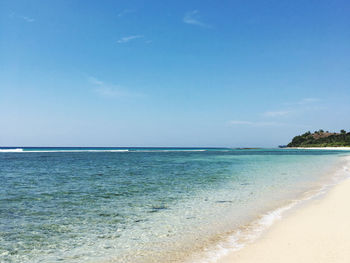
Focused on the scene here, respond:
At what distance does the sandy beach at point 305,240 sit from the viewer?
19.1 ft

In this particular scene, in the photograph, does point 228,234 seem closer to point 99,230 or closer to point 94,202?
point 99,230

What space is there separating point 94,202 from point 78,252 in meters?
5.66

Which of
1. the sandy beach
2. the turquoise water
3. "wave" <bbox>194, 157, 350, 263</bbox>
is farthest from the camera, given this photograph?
the turquoise water

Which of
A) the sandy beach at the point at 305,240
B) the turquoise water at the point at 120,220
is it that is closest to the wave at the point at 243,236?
the sandy beach at the point at 305,240

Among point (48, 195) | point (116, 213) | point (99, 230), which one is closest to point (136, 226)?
point (99, 230)

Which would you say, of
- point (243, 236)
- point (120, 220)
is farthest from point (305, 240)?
point (120, 220)

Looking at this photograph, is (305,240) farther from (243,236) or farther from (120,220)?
(120,220)

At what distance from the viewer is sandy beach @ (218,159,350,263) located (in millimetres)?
5832

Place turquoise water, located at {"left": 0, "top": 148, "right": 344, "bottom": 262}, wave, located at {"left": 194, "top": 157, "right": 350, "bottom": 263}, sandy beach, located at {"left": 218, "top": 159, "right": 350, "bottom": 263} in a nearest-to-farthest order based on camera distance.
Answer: sandy beach, located at {"left": 218, "top": 159, "right": 350, "bottom": 263} → wave, located at {"left": 194, "top": 157, "right": 350, "bottom": 263} → turquoise water, located at {"left": 0, "top": 148, "right": 344, "bottom": 262}

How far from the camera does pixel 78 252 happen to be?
6.63 meters

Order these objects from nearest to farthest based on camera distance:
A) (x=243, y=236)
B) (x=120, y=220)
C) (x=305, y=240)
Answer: (x=305, y=240), (x=243, y=236), (x=120, y=220)

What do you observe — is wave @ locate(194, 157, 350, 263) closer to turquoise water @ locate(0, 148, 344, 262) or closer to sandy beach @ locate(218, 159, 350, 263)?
sandy beach @ locate(218, 159, 350, 263)

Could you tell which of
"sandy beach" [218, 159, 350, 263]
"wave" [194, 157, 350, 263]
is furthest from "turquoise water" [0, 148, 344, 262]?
"sandy beach" [218, 159, 350, 263]

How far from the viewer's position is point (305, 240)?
6871 millimetres
